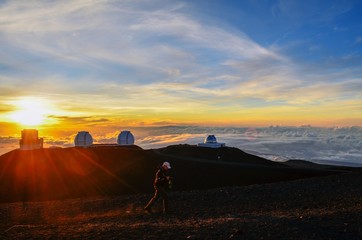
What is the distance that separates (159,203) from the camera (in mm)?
21062

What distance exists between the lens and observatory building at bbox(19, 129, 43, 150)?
5500cm

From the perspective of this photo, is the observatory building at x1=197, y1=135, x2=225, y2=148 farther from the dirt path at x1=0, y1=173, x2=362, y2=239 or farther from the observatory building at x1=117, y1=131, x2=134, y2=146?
the dirt path at x1=0, y1=173, x2=362, y2=239

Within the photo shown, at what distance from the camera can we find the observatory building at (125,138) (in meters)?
63.4

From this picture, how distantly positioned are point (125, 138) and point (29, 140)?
1553 cm

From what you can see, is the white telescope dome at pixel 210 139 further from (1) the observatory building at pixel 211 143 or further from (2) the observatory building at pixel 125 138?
(2) the observatory building at pixel 125 138

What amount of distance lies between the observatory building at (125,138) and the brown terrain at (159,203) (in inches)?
570

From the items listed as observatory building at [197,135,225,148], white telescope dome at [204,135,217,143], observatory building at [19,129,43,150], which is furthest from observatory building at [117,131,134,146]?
white telescope dome at [204,135,217,143]

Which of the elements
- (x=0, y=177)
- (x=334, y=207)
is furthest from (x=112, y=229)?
(x=0, y=177)

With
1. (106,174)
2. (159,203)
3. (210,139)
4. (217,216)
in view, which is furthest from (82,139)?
(217,216)

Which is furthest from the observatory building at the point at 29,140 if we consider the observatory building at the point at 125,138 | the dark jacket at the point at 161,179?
the dark jacket at the point at 161,179

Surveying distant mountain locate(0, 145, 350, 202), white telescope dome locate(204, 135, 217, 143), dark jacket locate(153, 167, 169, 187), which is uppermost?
white telescope dome locate(204, 135, 217, 143)

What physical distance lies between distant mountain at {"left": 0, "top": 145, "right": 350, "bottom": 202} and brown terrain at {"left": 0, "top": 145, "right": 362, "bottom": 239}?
10 cm

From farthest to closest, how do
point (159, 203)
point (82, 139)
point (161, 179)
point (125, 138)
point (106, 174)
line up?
point (125, 138), point (82, 139), point (106, 174), point (159, 203), point (161, 179)

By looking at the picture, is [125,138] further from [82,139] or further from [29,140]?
[29,140]
